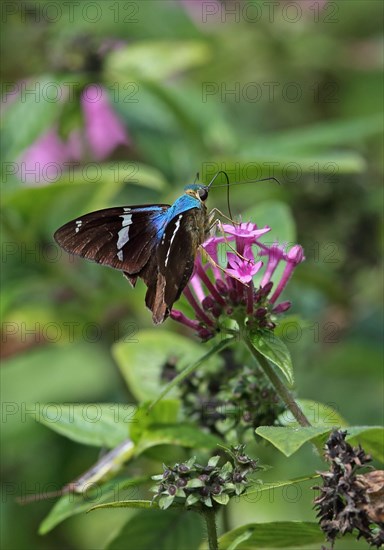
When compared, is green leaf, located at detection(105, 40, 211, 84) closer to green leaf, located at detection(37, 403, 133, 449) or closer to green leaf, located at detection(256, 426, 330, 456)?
green leaf, located at detection(37, 403, 133, 449)

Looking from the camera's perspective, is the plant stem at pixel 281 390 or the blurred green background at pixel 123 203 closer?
the plant stem at pixel 281 390

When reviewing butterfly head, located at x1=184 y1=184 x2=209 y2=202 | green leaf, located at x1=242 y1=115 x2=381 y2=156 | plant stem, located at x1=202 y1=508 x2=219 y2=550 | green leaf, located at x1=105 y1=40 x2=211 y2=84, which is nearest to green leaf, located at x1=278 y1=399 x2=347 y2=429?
plant stem, located at x1=202 y1=508 x2=219 y2=550

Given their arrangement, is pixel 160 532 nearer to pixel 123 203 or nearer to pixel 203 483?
pixel 203 483

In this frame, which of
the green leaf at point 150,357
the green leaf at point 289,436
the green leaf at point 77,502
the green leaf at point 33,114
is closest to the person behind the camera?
the green leaf at point 289,436

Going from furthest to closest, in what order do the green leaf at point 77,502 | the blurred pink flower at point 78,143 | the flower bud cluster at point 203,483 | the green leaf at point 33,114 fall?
the blurred pink flower at point 78,143
the green leaf at point 33,114
the green leaf at point 77,502
the flower bud cluster at point 203,483

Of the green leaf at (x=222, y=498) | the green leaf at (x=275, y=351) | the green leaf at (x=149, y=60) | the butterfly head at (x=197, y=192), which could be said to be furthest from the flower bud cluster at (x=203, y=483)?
the green leaf at (x=149, y=60)

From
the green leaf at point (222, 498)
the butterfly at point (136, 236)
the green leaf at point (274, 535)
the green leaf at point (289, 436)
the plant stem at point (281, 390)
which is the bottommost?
the green leaf at point (274, 535)

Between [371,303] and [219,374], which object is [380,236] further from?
[219,374]

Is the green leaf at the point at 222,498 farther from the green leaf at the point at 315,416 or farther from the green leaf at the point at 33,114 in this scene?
the green leaf at the point at 33,114
